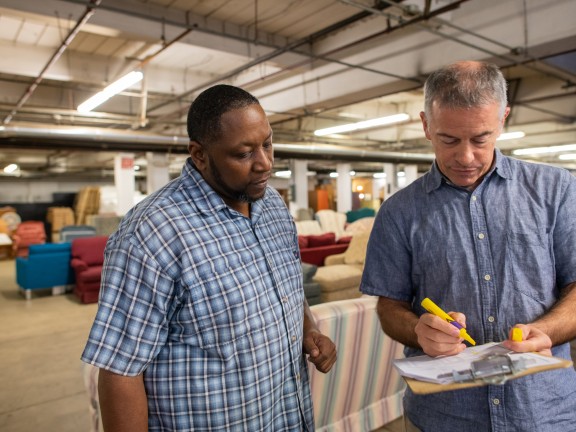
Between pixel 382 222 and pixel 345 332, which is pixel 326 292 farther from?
pixel 382 222

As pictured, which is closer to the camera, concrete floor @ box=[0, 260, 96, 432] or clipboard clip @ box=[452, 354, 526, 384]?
clipboard clip @ box=[452, 354, 526, 384]

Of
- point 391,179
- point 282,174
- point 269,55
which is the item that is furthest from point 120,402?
point 282,174

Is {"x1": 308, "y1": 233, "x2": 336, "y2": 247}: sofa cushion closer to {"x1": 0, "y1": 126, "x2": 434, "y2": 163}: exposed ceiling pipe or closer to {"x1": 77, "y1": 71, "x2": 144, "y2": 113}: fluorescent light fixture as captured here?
{"x1": 0, "y1": 126, "x2": 434, "y2": 163}: exposed ceiling pipe

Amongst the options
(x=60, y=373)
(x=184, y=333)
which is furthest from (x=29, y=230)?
(x=184, y=333)

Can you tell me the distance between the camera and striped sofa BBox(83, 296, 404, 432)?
2.58 m

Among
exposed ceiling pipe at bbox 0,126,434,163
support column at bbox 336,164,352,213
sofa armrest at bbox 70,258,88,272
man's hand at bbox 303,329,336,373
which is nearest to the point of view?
man's hand at bbox 303,329,336,373

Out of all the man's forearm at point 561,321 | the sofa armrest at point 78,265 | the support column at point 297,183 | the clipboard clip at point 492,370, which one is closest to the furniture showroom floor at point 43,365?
the sofa armrest at point 78,265

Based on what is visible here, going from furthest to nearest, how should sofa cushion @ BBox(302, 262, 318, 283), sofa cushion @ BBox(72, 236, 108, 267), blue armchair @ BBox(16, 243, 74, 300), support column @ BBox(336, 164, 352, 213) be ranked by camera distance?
support column @ BBox(336, 164, 352, 213) → sofa cushion @ BBox(72, 236, 108, 267) → blue armchair @ BBox(16, 243, 74, 300) → sofa cushion @ BBox(302, 262, 318, 283)

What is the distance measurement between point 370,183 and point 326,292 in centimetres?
1886

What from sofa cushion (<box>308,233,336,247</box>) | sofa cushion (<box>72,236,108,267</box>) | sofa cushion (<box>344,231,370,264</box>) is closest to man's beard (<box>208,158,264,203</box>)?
sofa cushion (<box>344,231,370,264</box>)

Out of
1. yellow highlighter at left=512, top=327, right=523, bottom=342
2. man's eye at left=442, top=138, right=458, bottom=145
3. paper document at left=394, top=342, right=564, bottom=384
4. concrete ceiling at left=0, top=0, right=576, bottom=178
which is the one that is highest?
concrete ceiling at left=0, top=0, right=576, bottom=178

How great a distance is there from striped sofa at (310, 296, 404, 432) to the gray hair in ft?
5.61

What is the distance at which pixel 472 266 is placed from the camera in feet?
3.48

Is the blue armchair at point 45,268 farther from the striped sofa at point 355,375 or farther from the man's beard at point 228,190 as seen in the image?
the man's beard at point 228,190
